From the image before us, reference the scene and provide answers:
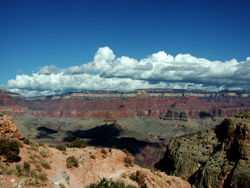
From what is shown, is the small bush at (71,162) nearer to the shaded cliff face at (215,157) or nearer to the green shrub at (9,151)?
the green shrub at (9,151)

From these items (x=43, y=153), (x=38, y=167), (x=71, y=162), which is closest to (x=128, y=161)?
(x=71, y=162)

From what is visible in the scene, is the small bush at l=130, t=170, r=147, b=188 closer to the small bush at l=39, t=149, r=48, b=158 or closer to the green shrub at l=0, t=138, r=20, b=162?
the small bush at l=39, t=149, r=48, b=158

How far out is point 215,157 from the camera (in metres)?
30.1

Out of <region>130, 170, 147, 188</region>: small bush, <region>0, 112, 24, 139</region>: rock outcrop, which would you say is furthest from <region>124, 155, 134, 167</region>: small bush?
<region>0, 112, 24, 139</region>: rock outcrop

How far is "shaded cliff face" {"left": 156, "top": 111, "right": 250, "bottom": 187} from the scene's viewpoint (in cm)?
2619

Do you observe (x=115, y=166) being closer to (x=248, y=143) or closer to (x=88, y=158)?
(x=88, y=158)

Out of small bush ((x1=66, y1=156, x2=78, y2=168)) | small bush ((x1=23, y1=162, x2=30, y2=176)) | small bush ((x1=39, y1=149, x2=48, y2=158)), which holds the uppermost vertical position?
small bush ((x1=23, y1=162, x2=30, y2=176))

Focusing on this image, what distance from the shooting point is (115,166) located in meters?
33.3

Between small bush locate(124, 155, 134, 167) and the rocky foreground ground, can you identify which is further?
small bush locate(124, 155, 134, 167)

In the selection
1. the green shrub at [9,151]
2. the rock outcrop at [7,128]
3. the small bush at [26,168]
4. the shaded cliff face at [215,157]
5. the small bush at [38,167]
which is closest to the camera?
the small bush at [26,168]

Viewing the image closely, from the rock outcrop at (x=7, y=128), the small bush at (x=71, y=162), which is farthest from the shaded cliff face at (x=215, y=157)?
the rock outcrop at (x=7, y=128)

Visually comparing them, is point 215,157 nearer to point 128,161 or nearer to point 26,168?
point 128,161

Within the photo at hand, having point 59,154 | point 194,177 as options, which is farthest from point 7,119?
point 194,177

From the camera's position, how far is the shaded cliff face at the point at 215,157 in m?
26.2
